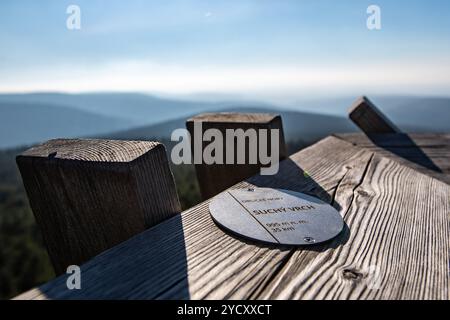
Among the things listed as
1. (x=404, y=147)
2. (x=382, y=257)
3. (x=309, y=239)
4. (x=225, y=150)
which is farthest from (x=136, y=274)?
(x=404, y=147)

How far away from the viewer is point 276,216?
167 cm

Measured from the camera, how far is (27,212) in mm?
40375

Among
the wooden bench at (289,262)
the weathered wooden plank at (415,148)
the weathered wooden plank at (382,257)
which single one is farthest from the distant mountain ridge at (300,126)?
the weathered wooden plank at (382,257)

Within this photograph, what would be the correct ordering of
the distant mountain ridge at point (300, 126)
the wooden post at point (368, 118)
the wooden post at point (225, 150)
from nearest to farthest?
the wooden post at point (225, 150) → the wooden post at point (368, 118) → the distant mountain ridge at point (300, 126)

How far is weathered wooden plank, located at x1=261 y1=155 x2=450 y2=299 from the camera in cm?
113

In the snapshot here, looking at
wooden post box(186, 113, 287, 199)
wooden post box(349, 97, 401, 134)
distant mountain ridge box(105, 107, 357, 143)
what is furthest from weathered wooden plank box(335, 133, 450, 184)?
wooden post box(186, 113, 287, 199)

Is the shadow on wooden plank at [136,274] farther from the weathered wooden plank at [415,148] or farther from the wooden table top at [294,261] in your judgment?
the weathered wooden plank at [415,148]

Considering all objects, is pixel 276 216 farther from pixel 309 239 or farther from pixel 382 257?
pixel 382 257

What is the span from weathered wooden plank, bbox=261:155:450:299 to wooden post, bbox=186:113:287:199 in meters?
0.71

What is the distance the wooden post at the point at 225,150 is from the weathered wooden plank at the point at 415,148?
3.14ft

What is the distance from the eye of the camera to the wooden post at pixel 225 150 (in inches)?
99.7

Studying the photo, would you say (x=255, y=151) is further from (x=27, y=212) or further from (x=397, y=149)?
(x=27, y=212)

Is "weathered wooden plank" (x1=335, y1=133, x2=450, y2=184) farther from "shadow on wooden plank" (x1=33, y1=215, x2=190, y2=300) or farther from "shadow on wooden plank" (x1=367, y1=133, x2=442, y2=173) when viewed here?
"shadow on wooden plank" (x1=33, y1=215, x2=190, y2=300)

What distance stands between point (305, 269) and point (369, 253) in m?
0.29
